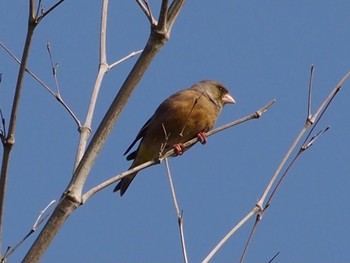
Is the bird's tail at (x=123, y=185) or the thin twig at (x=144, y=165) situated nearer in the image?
the thin twig at (x=144, y=165)

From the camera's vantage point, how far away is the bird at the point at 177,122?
6109 mm

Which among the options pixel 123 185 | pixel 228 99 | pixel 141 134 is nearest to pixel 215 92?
pixel 228 99

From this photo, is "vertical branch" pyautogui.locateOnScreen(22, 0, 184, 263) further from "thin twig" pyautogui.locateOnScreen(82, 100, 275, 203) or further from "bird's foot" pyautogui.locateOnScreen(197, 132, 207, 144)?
"bird's foot" pyautogui.locateOnScreen(197, 132, 207, 144)

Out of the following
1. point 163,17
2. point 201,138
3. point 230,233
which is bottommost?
point 230,233

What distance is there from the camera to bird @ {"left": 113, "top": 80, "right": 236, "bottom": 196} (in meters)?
6.11

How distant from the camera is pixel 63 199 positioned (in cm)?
228

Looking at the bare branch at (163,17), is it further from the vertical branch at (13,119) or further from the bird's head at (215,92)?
the bird's head at (215,92)

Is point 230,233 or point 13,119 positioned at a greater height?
point 13,119

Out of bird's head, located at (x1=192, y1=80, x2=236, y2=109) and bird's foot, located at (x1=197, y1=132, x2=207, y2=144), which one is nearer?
bird's foot, located at (x1=197, y1=132, x2=207, y2=144)

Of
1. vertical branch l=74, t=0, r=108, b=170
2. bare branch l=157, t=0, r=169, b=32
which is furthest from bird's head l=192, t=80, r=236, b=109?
bare branch l=157, t=0, r=169, b=32

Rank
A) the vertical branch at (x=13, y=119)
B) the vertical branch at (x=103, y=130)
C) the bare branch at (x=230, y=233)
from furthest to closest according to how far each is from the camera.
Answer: the bare branch at (x=230, y=233) < the vertical branch at (x=103, y=130) < the vertical branch at (x=13, y=119)

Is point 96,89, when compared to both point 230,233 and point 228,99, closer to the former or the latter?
point 230,233

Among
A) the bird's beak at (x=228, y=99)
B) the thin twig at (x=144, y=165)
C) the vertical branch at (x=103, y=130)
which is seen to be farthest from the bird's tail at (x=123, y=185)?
the vertical branch at (x=103, y=130)

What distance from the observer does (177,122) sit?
6156 millimetres
